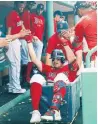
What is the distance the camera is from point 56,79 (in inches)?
146

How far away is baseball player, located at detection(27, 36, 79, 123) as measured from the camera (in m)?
3.58

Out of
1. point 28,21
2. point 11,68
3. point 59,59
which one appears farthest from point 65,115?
point 28,21

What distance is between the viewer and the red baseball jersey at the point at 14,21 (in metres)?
5.55

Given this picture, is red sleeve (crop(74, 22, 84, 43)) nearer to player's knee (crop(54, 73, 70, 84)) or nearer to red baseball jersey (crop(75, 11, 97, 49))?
red baseball jersey (crop(75, 11, 97, 49))

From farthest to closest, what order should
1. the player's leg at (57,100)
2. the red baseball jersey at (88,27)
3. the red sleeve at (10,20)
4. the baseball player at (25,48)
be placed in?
the baseball player at (25,48) → the red sleeve at (10,20) → the red baseball jersey at (88,27) → the player's leg at (57,100)

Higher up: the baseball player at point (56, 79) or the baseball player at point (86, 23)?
the baseball player at point (86, 23)

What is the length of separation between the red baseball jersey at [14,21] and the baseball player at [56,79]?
1.69m

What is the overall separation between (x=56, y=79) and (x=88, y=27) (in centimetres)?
96

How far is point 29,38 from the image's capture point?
13.3 feet

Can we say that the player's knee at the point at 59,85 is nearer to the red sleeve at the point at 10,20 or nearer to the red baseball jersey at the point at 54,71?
the red baseball jersey at the point at 54,71

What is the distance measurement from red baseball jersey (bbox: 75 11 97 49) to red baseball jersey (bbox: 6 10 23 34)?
168 cm

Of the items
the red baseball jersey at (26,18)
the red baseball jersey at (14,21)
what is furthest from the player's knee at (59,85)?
the red baseball jersey at (26,18)

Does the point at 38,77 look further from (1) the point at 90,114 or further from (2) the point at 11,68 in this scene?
(2) the point at 11,68

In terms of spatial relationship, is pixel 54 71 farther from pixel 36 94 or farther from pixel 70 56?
pixel 36 94
